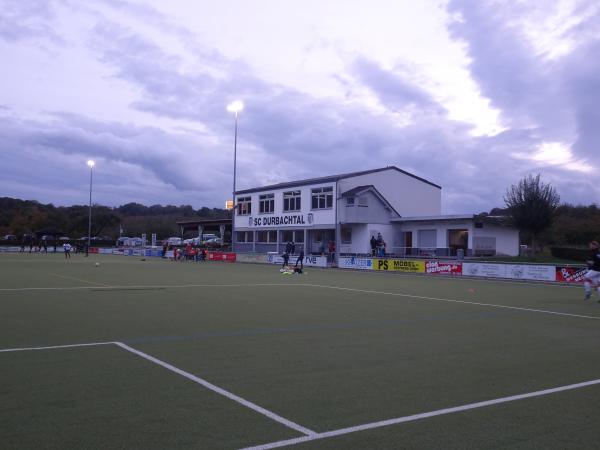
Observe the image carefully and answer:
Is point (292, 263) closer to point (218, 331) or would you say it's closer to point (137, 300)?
point (137, 300)

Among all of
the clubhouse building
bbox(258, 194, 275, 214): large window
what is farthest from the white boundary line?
bbox(258, 194, 275, 214): large window

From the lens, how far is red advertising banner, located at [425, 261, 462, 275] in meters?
32.8

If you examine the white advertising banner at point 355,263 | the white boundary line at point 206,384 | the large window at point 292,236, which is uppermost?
the large window at point 292,236

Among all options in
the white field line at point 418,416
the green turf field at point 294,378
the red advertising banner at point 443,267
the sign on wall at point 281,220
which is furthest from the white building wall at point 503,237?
the white field line at point 418,416

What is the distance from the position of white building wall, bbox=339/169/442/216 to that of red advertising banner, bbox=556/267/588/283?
964 inches

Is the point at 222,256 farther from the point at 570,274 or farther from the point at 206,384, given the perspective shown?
the point at 206,384

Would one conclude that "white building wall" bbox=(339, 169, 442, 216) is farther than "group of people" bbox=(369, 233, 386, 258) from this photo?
Yes

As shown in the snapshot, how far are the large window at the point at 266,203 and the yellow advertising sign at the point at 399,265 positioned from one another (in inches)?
847

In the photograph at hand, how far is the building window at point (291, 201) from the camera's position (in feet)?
179

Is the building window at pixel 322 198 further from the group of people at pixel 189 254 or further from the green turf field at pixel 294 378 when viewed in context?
the green turf field at pixel 294 378

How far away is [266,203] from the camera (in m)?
59.1

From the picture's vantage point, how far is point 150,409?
5828 millimetres

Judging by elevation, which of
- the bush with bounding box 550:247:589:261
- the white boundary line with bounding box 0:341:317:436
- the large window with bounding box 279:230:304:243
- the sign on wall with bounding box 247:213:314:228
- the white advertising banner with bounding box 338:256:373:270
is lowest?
the white boundary line with bounding box 0:341:317:436

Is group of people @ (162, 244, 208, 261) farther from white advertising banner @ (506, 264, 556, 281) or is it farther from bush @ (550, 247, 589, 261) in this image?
white advertising banner @ (506, 264, 556, 281)
